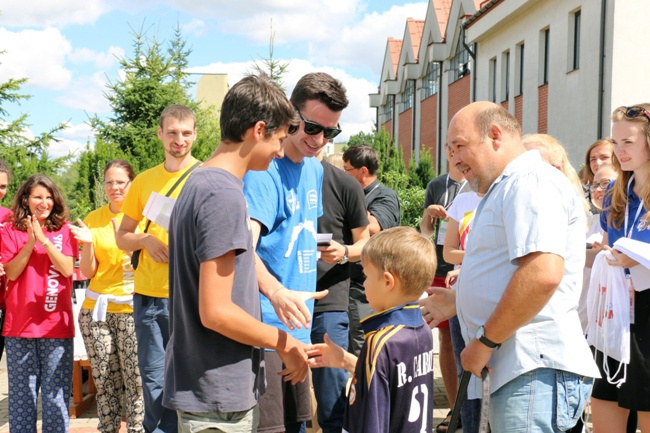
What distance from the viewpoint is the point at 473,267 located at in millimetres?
3059

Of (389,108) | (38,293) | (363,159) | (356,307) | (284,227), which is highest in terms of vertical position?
(389,108)

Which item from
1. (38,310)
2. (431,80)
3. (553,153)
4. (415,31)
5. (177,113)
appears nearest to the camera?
(553,153)

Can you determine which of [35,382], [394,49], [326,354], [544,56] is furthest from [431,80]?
[326,354]

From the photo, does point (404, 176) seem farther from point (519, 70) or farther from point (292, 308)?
point (292, 308)

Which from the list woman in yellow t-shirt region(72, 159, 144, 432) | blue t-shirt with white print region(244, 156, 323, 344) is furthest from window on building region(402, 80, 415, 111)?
blue t-shirt with white print region(244, 156, 323, 344)

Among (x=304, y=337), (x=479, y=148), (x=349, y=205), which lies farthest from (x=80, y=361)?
(x=479, y=148)

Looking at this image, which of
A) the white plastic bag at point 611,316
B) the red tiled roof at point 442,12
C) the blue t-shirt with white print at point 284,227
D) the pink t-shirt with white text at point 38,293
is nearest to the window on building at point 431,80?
the red tiled roof at point 442,12

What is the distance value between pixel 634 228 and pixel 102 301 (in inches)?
153

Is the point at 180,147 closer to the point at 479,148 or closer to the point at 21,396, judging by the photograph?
the point at 21,396

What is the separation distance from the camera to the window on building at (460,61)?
2966 centimetres

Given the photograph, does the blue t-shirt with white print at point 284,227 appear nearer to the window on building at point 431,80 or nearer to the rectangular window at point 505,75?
the rectangular window at point 505,75

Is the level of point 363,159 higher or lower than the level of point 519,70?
lower

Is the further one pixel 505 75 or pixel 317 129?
pixel 505 75

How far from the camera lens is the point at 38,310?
5773 mm
